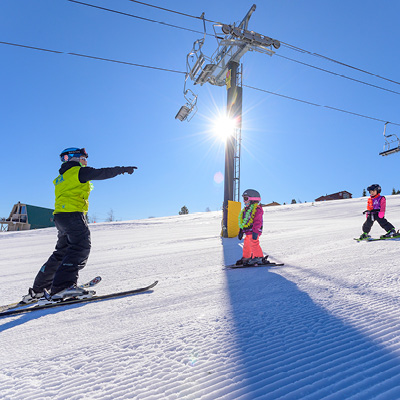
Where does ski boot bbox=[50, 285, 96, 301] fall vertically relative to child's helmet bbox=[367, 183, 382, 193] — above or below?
below

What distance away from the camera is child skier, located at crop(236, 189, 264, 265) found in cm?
485

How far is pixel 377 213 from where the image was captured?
753 cm

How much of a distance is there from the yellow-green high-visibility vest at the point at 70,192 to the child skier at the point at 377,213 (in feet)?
23.7

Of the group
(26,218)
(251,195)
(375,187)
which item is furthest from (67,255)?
(26,218)

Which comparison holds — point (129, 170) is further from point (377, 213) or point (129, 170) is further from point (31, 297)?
point (377, 213)

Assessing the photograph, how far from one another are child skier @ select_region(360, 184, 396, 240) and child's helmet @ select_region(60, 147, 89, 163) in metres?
7.31

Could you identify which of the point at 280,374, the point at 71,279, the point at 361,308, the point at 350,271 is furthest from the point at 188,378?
the point at 350,271

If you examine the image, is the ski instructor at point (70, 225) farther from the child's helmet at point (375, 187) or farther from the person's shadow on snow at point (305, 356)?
the child's helmet at point (375, 187)

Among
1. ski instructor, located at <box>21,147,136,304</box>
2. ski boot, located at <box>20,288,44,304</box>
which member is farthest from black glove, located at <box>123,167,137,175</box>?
ski boot, located at <box>20,288,44,304</box>

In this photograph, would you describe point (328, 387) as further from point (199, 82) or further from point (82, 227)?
point (199, 82)

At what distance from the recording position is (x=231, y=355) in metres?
1.57

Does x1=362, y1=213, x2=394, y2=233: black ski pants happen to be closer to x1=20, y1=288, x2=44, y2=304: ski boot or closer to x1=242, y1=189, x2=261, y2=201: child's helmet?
x1=242, y1=189, x2=261, y2=201: child's helmet

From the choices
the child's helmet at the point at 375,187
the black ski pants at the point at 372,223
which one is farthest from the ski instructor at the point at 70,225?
the child's helmet at the point at 375,187

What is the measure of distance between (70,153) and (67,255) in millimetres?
1275
